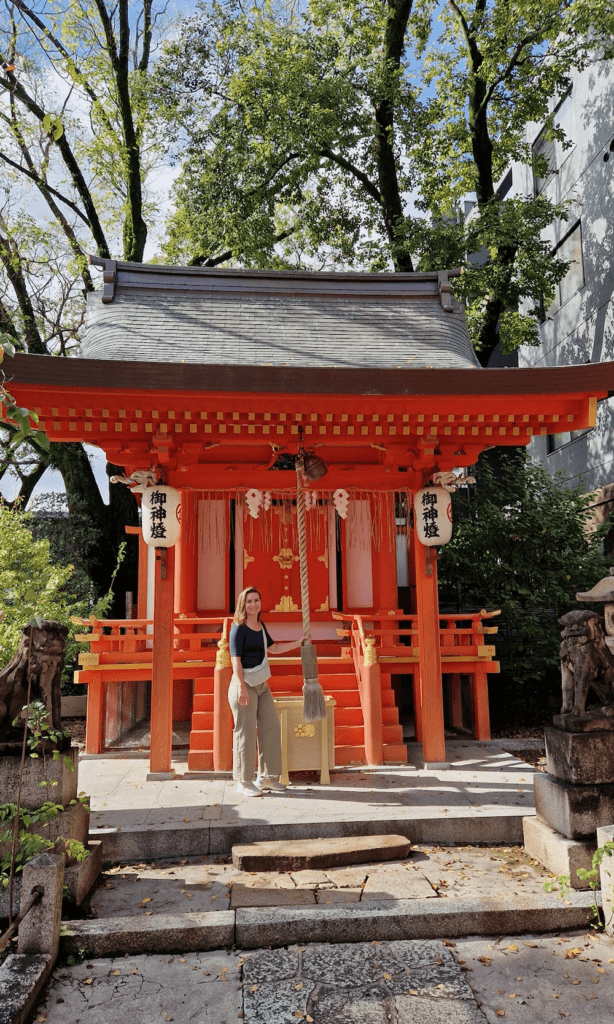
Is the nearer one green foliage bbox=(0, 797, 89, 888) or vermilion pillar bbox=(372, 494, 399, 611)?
green foliage bbox=(0, 797, 89, 888)

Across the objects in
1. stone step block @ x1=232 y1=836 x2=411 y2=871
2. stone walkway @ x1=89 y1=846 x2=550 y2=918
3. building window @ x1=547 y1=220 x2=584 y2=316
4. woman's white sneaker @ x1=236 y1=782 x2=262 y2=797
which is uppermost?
building window @ x1=547 y1=220 x2=584 y2=316

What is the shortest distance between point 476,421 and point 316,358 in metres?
2.16

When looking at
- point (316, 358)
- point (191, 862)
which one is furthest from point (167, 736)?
point (316, 358)

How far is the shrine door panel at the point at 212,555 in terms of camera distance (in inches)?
405

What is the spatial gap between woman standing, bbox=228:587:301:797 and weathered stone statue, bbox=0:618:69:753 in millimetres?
2117

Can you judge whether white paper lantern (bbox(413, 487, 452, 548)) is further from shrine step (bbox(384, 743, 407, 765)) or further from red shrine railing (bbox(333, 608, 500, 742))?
shrine step (bbox(384, 743, 407, 765))

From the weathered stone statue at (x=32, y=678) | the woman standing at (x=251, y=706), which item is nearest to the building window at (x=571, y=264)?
the woman standing at (x=251, y=706)

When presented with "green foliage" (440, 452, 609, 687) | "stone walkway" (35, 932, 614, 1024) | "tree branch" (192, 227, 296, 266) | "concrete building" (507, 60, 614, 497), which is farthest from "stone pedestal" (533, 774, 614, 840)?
"tree branch" (192, 227, 296, 266)

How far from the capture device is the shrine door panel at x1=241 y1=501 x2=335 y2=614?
10180 millimetres

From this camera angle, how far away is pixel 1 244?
14.0 metres

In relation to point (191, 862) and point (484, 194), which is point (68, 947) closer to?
point (191, 862)

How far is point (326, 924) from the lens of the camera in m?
3.98

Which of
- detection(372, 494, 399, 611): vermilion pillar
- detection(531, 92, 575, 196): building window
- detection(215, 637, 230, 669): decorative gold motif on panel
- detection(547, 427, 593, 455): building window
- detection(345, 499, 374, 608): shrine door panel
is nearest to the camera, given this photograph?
detection(215, 637, 230, 669): decorative gold motif on panel

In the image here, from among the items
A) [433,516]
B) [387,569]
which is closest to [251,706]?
[433,516]
